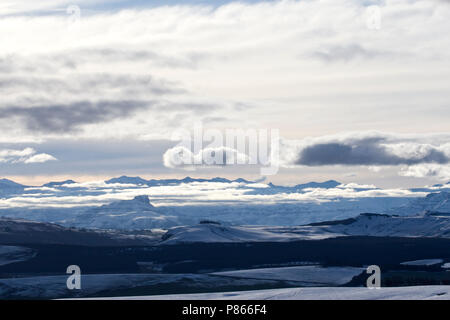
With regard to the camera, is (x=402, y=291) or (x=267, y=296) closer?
(x=402, y=291)
